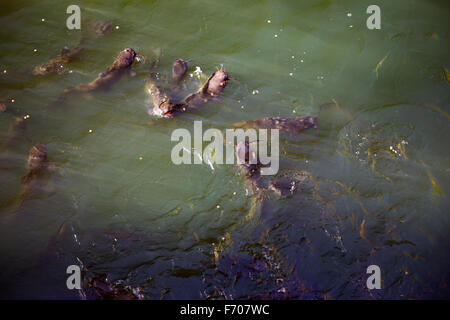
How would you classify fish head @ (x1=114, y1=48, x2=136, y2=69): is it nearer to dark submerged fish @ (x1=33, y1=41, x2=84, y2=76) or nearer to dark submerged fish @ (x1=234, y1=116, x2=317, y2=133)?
dark submerged fish @ (x1=33, y1=41, x2=84, y2=76)

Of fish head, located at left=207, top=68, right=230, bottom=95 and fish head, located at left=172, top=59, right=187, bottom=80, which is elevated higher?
fish head, located at left=172, top=59, right=187, bottom=80

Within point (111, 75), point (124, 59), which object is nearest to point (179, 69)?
point (124, 59)

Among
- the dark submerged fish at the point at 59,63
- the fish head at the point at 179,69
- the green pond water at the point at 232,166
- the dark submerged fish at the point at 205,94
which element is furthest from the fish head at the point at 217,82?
the dark submerged fish at the point at 59,63

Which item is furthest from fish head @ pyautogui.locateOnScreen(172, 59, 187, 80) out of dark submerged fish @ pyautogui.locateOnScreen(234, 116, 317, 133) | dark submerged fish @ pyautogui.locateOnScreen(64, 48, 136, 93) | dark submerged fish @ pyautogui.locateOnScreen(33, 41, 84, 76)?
dark submerged fish @ pyautogui.locateOnScreen(33, 41, 84, 76)

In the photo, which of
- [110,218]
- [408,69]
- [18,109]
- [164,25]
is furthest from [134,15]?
[408,69]

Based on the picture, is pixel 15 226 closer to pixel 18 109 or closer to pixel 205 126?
pixel 18 109

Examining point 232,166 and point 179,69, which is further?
point 179,69

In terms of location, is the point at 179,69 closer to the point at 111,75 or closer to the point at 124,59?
the point at 124,59

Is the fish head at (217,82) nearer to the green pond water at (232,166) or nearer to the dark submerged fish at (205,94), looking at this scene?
the dark submerged fish at (205,94)
